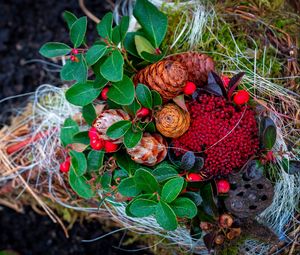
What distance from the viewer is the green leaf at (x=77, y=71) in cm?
120

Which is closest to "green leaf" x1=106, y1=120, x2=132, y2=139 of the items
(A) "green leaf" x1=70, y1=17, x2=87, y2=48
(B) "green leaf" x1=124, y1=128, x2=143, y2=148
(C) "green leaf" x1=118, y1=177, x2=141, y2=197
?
(B) "green leaf" x1=124, y1=128, x2=143, y2=148

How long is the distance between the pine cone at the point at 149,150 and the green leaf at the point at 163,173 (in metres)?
0.03

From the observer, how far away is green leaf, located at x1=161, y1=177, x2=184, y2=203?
1.14m

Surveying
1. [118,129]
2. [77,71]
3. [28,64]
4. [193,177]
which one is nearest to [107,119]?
[118,129]

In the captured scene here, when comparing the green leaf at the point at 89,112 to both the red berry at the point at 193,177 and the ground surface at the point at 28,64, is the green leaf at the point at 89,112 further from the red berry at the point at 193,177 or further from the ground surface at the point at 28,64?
the ground surface at the point at 28,64

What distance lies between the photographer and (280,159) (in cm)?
126

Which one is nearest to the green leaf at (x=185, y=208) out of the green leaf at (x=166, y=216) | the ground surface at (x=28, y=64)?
the green leaf at (x=166, y=216)

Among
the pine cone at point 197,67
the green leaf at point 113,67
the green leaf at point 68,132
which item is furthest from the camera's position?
the green leaf at point 68,132

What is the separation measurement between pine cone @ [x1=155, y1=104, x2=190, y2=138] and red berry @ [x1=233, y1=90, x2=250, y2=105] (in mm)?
123

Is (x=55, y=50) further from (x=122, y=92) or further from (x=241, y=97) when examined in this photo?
(x=241, y=97)

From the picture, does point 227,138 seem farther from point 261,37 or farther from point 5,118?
point 5,118

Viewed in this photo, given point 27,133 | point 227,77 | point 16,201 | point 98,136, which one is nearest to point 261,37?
point 227,77

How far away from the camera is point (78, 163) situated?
50.5 inches

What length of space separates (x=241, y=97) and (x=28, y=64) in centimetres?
121
